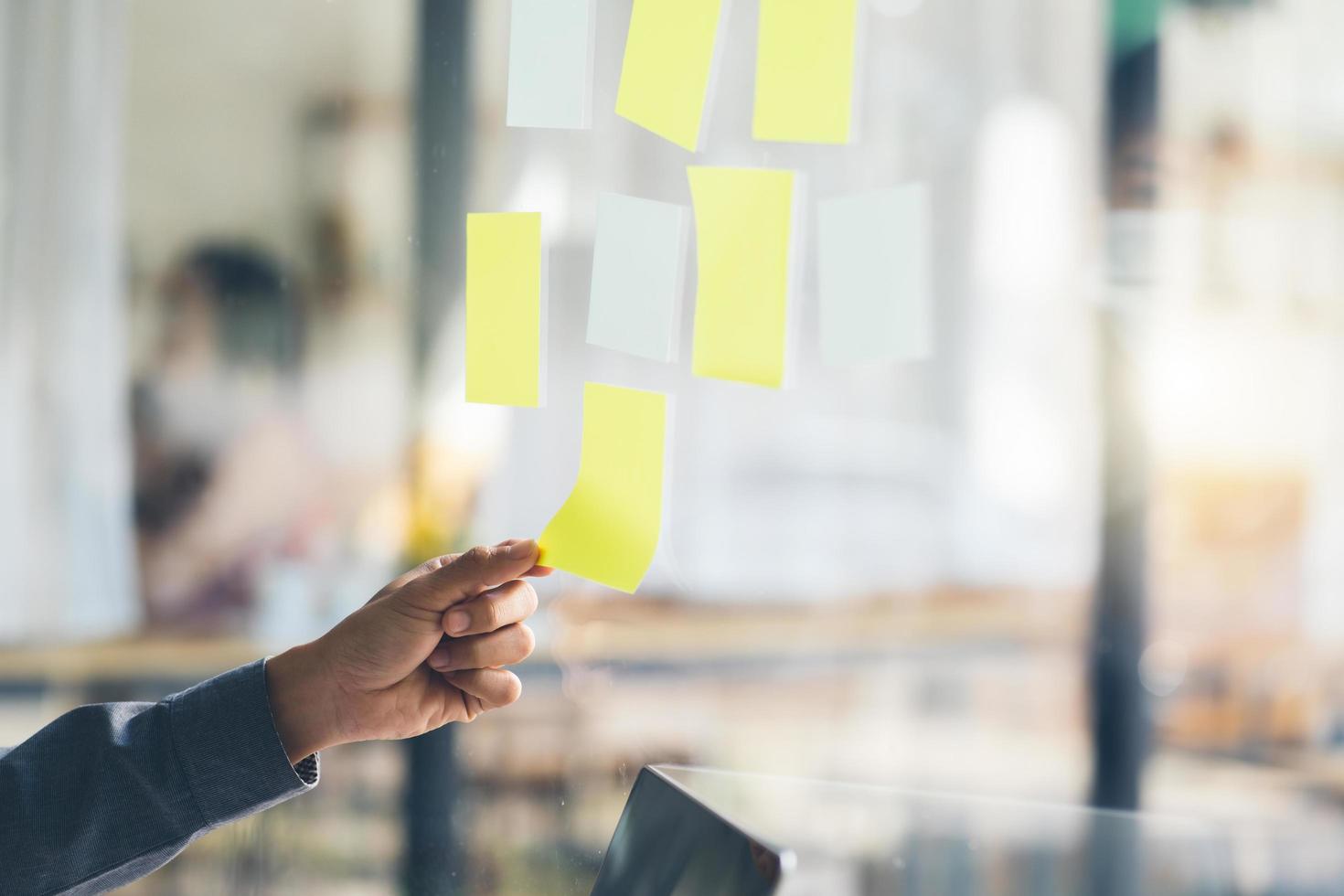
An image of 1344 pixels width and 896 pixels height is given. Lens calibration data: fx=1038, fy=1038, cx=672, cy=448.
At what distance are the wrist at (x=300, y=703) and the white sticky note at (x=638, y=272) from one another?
323 millimetres

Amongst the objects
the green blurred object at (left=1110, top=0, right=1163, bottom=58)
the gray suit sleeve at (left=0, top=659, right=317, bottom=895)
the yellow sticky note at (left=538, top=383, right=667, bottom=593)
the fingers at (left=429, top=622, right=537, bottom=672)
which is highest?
the green blurred object at (left=1110, top=0, right=1163, bottom=58)

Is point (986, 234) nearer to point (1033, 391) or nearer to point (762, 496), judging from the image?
point (1033, 391)

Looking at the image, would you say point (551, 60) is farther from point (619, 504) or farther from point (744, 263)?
point (619, 504)

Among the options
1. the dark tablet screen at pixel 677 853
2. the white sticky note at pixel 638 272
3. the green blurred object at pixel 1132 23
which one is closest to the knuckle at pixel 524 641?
the dark tablet screen at pixel 677 853

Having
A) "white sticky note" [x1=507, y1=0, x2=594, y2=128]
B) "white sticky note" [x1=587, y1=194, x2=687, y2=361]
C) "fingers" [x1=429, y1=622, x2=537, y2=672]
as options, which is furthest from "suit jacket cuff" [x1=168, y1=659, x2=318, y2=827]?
"white sticky note" [x1=507, y1=0, x2=594, y2=128]

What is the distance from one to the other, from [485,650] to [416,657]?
0.05 meters

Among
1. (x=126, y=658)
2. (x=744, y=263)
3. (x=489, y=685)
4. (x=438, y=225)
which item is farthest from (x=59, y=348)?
(x=744, y=263)

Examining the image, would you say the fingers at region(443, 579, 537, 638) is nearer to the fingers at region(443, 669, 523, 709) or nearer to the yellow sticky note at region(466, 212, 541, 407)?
the fingers at region(443, 669, 523, 709)

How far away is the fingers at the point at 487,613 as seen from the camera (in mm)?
704

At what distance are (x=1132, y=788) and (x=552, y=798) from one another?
29.4 inches

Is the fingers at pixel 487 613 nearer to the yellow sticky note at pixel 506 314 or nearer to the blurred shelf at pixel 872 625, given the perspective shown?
the yellow sticky note at pixel 506 314

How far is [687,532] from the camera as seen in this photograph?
1.37 meters

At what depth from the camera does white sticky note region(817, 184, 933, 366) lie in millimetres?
740

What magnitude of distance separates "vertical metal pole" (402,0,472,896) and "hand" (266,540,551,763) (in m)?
0.38
